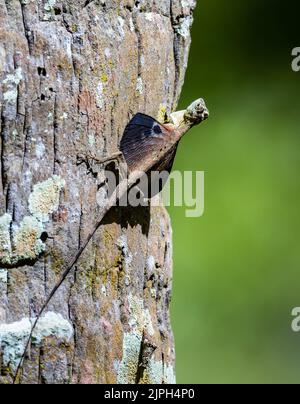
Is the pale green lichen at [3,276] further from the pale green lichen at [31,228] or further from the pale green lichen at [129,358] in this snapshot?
the pale green lichen at [129,358]

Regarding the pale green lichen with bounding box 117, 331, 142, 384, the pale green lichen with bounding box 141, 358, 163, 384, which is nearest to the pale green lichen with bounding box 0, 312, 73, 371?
the pale green lichen with bounding box 117, 331, 142, 384

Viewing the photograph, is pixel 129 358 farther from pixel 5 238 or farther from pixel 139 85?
pixel 139 85

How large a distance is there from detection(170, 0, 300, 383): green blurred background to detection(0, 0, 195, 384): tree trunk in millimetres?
2437

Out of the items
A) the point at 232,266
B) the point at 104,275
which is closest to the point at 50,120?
the point at 104,275

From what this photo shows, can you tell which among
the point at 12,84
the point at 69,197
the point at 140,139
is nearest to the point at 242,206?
the point at 140,139

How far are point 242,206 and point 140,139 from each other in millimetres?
2688

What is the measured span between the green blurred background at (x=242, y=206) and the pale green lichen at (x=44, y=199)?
2.70 metres

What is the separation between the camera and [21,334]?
2.59m

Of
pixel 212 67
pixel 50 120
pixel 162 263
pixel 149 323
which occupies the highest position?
pixel 212 67

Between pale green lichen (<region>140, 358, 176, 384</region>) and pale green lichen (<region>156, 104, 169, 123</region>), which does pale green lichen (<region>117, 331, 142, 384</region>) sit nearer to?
pale green lichen (<region>140, 358, 176, 384</region>)

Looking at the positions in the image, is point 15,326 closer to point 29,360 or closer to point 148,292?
point 29,360

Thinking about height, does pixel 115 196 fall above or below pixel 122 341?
above

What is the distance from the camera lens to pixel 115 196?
2.80m

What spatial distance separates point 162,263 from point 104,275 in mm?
338
